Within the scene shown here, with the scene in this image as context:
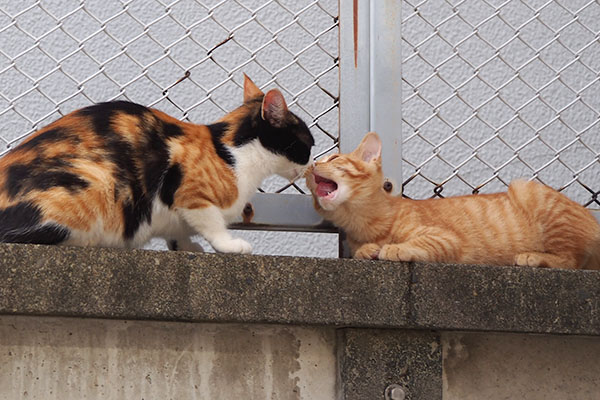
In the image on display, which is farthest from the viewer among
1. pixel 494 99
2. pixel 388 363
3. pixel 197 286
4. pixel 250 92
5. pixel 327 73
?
pixel 494 99

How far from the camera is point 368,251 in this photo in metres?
1.89

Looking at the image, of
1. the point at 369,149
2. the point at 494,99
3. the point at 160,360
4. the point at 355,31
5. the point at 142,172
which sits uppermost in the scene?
the point at 494,99

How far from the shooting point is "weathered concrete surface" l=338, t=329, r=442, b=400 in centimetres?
155

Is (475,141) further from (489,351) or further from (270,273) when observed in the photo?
(270,273)

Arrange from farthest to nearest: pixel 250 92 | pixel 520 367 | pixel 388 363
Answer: pixel 250 92 < pixel 520 367 < pixel 388 363

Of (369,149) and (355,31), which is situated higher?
(355,31)

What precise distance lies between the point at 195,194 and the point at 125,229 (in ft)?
0.58

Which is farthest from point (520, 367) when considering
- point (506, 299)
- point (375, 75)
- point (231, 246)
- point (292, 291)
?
point (375, 75)

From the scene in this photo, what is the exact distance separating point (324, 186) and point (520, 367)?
0.64 m

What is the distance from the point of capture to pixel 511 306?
63.0 inches

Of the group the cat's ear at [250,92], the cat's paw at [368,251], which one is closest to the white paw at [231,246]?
the cat's paw at [368,251]

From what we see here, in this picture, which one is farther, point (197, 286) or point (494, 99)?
point (494, 99)

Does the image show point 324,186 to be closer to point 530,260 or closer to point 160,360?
point 530,260

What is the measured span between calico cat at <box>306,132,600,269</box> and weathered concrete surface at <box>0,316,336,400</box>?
0.41 metres
